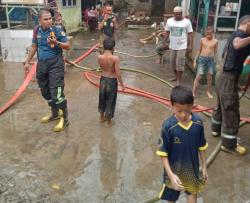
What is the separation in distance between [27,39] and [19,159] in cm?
603

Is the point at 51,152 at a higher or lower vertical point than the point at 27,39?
lower

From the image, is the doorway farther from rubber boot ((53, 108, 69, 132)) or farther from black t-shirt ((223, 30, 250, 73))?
black t-shirt ((223, 30, 250, 73))

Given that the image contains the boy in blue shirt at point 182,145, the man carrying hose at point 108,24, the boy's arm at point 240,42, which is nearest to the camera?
the boy in blue shirt at point 182,145

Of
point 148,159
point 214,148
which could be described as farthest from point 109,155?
point 214,148

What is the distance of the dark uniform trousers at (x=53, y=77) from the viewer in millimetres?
5535

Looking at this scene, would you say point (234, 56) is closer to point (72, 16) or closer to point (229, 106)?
point (229, 106)

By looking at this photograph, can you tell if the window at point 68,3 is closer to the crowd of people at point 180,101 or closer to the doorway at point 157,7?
the doorway at point 157,7

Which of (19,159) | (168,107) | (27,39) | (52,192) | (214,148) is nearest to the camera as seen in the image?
(52,192)

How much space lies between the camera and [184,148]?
2898 millimetres

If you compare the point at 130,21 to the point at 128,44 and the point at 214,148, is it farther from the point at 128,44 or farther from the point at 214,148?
the point at 214,148

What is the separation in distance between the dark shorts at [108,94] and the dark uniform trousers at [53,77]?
66 cm

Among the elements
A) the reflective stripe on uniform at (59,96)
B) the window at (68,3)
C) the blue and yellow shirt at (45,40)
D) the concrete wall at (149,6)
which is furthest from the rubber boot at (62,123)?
the concrete wall at (149,6)

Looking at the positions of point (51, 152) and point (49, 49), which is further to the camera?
point (49, 49)

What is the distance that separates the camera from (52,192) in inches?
158
